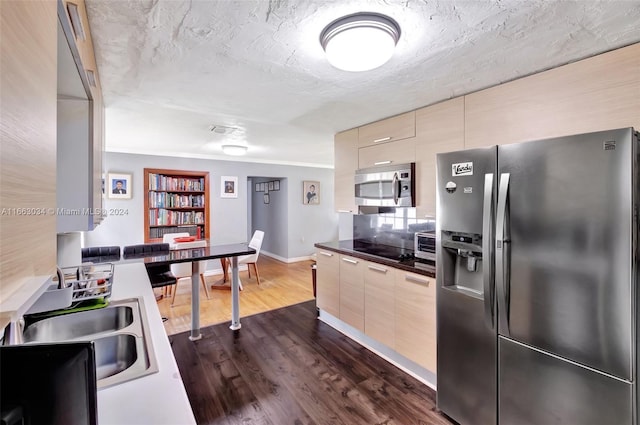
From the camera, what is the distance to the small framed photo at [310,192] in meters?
6.41

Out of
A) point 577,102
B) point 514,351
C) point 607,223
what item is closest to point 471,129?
point 577,102

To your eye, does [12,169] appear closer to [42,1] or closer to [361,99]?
[42,1]

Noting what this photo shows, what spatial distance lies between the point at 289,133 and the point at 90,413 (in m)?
3.15

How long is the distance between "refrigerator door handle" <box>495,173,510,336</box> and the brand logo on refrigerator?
19 centimetres

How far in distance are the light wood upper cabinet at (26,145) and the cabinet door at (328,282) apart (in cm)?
255

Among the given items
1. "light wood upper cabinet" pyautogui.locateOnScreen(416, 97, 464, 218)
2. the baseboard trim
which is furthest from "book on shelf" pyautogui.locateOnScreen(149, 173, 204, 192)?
"light wood upper cabinet" pyautogui.locateOnScreen(416, 97, 464, 218)

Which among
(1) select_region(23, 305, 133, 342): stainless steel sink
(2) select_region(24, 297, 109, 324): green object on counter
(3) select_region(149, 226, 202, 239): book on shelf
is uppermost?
(3) select_region(149, 226, 202, 239): book on shelf

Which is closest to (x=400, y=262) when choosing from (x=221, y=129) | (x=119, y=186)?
(x=221, y=129)

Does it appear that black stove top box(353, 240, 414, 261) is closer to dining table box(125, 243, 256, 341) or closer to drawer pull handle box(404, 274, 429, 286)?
drawer pull handle box(404, 274, 429, 286)

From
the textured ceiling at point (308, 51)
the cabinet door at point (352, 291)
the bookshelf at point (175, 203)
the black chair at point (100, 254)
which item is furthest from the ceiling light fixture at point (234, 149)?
the cabinet door at point (352, 291)

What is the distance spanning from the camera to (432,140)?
228cm

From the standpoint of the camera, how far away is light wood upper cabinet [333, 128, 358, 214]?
3059 mm

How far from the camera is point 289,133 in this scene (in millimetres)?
3363

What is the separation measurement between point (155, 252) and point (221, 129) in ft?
5.03
